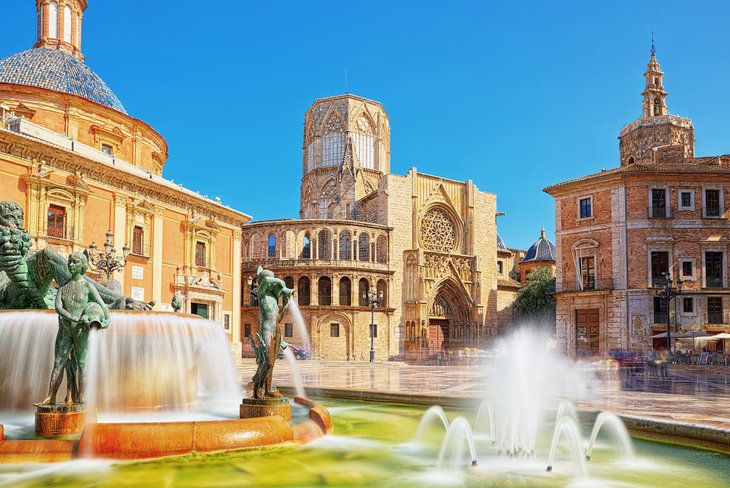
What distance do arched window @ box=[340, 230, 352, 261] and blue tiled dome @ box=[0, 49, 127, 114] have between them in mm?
17678

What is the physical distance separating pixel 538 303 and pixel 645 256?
1661 centimetres

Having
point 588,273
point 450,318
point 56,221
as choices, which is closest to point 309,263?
point 450,318

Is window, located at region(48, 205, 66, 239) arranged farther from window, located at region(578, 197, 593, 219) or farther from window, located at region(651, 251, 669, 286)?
window, located at region(651, 251, 669, 286)

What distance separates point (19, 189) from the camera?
74.7 ft

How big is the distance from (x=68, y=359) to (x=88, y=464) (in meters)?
1.23

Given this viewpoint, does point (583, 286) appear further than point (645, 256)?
Yes

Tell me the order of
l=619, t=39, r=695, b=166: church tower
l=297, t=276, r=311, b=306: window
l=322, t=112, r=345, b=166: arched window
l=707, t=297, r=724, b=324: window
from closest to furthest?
1. l=707, t=297, r=724, b=324: window
2. l=297, t=276, r=311, b=306: window
3. l=619, t=39, r=695, b=166: church tower
4. l=322, t=112, r=345, b=166: arched window

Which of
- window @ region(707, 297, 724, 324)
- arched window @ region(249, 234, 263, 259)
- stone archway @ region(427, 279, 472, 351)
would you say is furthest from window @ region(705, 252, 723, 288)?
arched window @ region(249, 234, 263, 259)

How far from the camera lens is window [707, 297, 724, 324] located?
110ft

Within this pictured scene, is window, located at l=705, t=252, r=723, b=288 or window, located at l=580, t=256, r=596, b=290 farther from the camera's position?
window, located at l=580, t=256, r=596, b=290

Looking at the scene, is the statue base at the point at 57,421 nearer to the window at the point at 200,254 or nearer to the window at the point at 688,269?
the window at the point at 200,254

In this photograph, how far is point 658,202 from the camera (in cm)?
3491

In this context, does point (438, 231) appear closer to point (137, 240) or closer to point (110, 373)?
point (137, 240)

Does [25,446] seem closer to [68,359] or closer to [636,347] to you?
[68,359]
